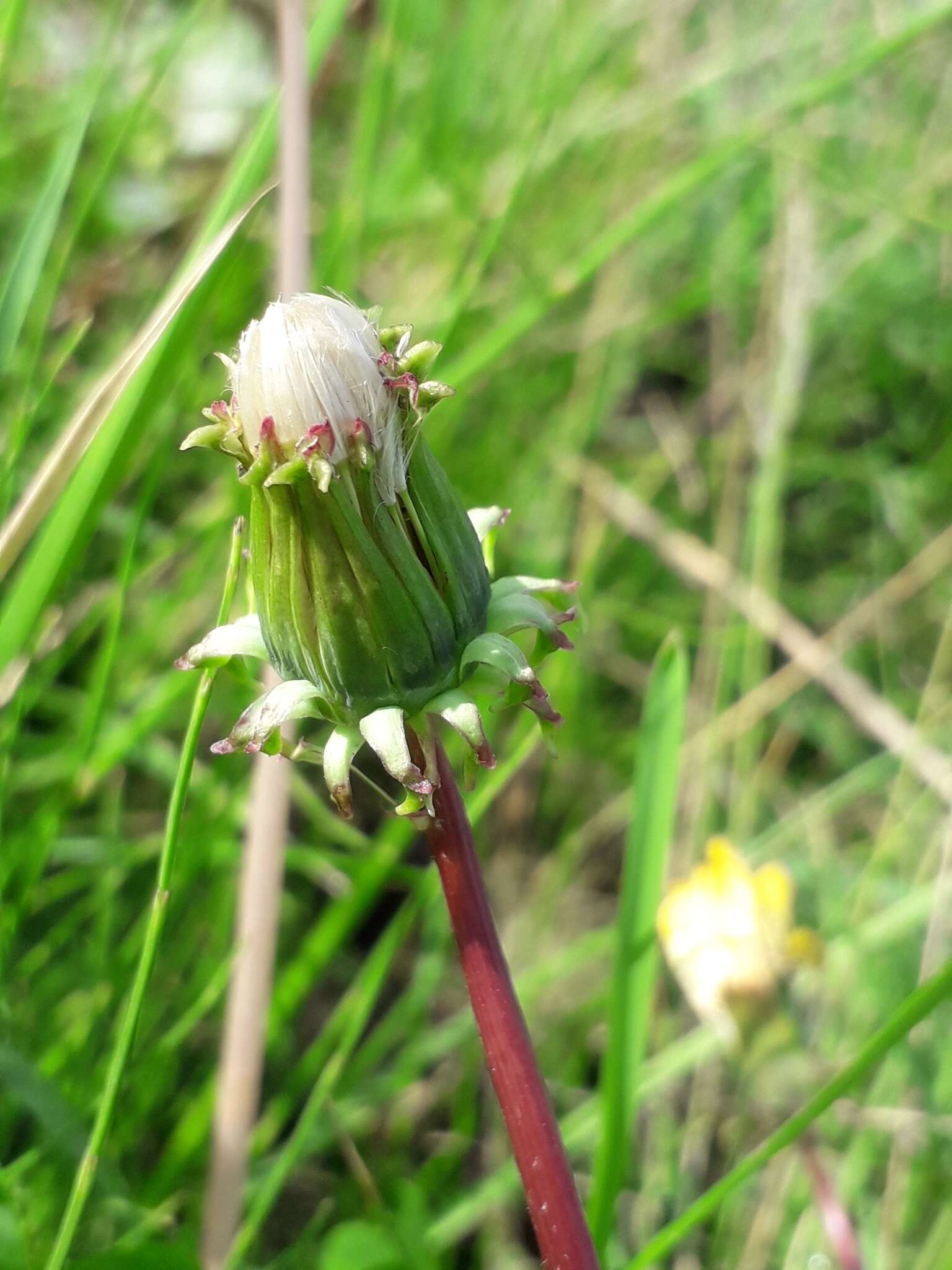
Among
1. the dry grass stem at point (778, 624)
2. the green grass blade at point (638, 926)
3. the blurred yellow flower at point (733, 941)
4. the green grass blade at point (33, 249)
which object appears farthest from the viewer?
the dry grass stem at point (778, 624)

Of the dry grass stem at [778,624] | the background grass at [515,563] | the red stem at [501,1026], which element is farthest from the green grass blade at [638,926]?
the dry grass stem at [778,624]

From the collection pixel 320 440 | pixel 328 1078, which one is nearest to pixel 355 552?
pixel 320 440

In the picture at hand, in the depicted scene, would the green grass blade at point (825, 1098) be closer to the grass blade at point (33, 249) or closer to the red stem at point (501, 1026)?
the red stem at point (501, 1026)

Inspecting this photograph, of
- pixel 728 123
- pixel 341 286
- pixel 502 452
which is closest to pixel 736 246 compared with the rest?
pixel 728 123

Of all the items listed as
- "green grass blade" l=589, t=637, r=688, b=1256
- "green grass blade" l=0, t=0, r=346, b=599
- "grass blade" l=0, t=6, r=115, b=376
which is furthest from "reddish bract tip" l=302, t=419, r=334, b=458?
"grass blade" l=0, t=6, r=115, b=376

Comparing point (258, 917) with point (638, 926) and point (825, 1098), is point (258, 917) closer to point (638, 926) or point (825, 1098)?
point (638, 926)

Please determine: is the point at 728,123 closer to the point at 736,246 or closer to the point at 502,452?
the point at 736,246

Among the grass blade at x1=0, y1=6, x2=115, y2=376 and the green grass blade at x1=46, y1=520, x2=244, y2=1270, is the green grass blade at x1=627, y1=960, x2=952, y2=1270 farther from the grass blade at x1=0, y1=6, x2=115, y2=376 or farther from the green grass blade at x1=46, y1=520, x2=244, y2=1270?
the grass blade at x1=0, y1=6, x2=115, y2=376
